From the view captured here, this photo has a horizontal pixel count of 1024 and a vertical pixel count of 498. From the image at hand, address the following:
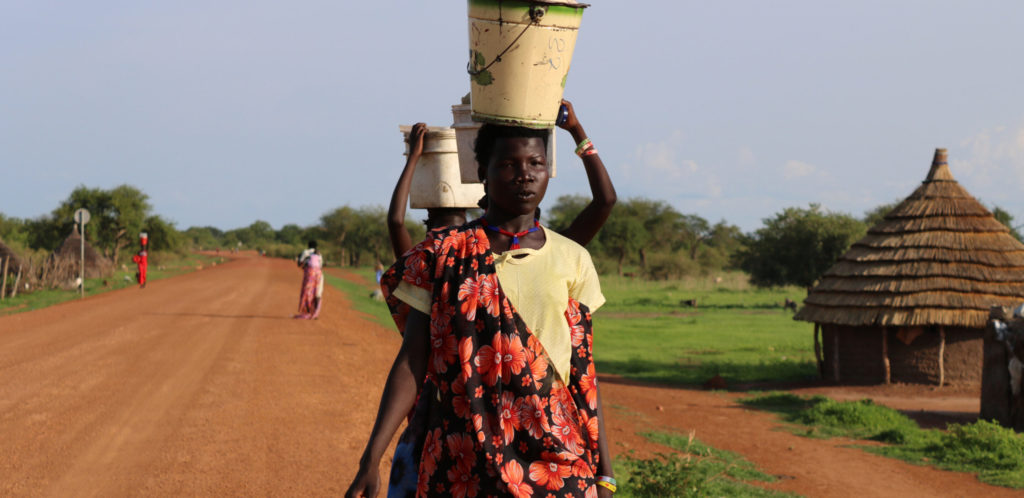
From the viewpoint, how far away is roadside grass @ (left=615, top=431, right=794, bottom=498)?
604 centimetres

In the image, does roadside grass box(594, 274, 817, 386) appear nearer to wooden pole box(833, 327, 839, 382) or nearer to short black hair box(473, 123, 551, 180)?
wooden pole box(833, 327, 839, 382)

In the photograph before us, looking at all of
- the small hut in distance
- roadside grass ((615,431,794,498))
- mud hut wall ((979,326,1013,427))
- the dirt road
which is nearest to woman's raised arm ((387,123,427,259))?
the dirt road

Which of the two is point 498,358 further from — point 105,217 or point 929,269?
point 105,217

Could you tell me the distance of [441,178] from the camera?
3.03m

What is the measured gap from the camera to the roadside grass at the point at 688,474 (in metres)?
6.04

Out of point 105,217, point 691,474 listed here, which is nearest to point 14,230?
point 105,217

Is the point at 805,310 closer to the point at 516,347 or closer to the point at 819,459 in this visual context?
the point at 819,459

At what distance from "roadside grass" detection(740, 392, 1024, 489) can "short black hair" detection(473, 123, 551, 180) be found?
7.17 m

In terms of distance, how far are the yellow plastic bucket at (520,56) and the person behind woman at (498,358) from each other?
0.19 ft

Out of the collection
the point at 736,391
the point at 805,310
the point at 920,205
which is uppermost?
the point at 920,205

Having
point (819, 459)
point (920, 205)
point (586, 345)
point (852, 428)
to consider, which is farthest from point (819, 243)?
point (586, 345)

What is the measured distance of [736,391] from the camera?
13.7 m

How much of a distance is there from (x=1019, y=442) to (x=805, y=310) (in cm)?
555

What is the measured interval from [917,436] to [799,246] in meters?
21.5
